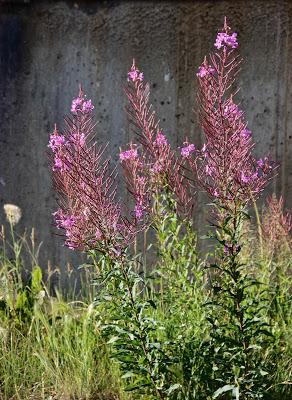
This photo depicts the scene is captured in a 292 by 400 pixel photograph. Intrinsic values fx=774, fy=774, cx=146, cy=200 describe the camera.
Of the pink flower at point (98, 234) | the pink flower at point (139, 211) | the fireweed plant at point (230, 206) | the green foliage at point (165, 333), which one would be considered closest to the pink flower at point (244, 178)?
the fireweed plant at point (230, 206)

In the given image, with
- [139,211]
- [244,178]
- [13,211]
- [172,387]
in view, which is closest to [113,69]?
[13,211]

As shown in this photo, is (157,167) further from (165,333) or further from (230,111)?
(165,333)

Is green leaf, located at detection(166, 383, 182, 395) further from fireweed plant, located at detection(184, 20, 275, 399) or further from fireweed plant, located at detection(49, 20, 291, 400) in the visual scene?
fireweed plant, located at detection(184, 20, 275, 399)

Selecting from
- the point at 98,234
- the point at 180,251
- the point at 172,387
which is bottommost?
the point at 172,387

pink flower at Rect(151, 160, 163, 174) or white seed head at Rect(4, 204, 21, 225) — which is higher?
pink flower at Rect(151, 160, 163, 174)

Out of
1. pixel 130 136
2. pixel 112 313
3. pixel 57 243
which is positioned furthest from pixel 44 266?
pixel 112 313

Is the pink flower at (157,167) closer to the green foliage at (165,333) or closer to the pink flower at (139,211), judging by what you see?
the green foliage at (165,333)

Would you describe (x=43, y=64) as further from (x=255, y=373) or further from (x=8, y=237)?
(x=255, y=373)

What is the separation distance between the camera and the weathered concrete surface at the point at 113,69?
5.14 meters

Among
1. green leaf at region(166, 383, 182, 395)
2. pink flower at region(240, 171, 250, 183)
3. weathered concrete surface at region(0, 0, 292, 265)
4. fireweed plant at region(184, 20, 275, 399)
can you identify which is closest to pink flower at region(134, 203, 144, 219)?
fireweed plant at region(184, 20, 275, 399)

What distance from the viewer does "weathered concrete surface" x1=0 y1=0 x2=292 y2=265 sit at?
5145 mm

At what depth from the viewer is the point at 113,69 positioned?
5254 mm

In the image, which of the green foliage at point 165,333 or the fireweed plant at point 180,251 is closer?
the fireweed plant at point 180,251

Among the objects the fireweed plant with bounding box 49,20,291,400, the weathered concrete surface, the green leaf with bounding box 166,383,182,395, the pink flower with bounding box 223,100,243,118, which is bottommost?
the green leaf with bounding box 166,383,182,395
